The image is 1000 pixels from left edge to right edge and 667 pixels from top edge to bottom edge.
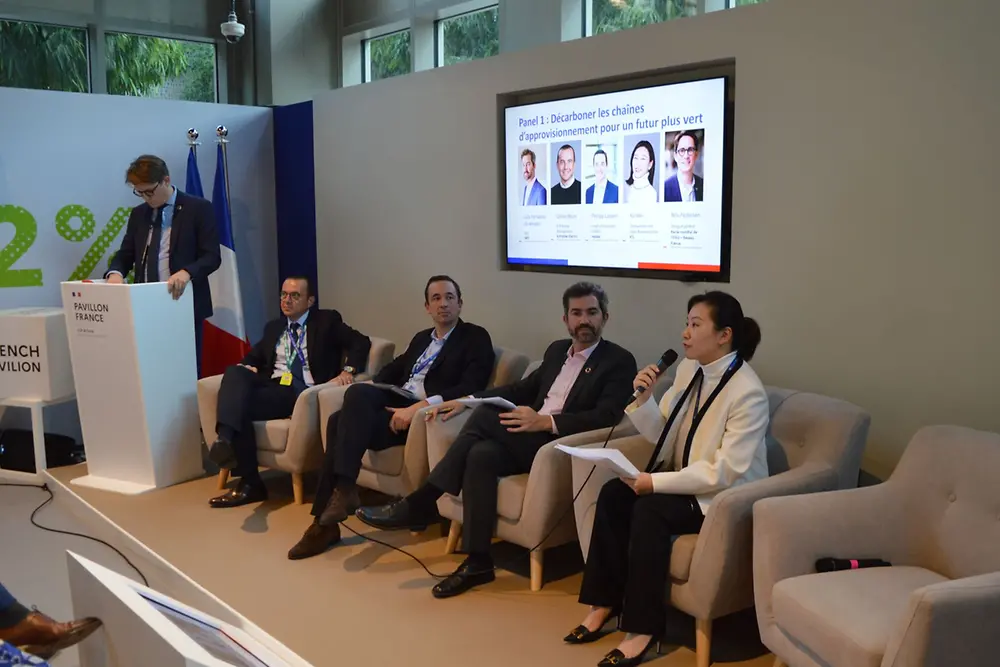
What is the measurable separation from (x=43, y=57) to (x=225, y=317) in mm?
2566

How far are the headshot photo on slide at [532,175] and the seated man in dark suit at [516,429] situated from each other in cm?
117

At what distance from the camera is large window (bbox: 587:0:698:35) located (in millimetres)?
5141

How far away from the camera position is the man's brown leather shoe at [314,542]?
3943 mm

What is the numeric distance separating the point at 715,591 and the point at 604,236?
88.6 inches

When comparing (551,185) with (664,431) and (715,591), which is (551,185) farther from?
(715,591)

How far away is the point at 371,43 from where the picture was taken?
25.3 feet

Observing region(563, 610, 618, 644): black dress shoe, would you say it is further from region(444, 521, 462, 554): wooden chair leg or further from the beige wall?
the beige wall

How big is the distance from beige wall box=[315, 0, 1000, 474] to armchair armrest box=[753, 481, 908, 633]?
803 mm

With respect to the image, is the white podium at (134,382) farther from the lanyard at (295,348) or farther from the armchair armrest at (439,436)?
the armchair armrest at (439,436)

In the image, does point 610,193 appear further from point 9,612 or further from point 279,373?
point 9,612

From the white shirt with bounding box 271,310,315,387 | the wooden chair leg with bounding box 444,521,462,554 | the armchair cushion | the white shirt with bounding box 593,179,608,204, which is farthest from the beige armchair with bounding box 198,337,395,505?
the armchair cushion

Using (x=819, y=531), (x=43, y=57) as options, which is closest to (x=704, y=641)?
(x=819, y=531)

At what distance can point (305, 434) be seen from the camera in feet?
14.8

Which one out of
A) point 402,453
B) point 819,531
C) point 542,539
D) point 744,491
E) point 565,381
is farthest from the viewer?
point 402,453
